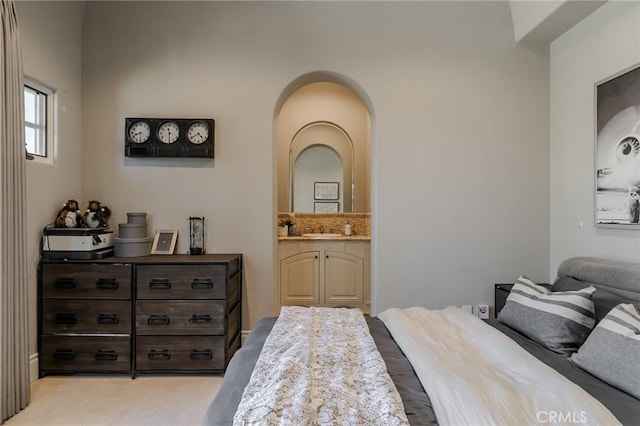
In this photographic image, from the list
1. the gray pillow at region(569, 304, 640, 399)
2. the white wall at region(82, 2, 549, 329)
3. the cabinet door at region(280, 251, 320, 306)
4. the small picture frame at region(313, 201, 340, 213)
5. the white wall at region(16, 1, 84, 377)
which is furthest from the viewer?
the small picture frame at region(313, 201, 340, 213)

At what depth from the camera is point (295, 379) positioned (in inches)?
48.8

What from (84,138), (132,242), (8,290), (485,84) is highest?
(485,84)

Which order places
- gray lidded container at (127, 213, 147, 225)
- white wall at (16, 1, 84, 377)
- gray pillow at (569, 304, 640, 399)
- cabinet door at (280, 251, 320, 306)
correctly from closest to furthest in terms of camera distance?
gray pillow at (569, 304, 640, 399) < white wall at (16, 1, 84, 377) < gray lidded container at (127, 213, 147, 225) < cabinet door at (280, 251, 320, 306)

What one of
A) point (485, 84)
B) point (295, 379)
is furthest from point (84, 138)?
point (485, 84)

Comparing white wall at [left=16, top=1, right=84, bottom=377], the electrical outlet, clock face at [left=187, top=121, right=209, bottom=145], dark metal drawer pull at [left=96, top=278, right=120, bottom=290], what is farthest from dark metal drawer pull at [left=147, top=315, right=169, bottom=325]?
the electrical outlet

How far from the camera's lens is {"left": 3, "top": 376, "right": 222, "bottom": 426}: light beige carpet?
2188 millimetres

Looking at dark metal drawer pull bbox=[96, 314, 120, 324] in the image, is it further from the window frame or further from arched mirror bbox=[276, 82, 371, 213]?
arched mirror bbox=[276, 82, 371, 213]

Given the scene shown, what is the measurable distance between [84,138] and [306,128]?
268 cm

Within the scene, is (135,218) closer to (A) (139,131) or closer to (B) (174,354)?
(A) (139,131)

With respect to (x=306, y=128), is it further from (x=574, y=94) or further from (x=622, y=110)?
(x=622, y=110)

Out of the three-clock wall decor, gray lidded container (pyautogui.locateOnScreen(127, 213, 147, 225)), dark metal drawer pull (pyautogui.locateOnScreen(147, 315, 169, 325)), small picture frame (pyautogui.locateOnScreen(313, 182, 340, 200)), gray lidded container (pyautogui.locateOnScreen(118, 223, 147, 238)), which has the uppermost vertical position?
the three-clock wall decor

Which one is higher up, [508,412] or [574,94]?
[574,94]

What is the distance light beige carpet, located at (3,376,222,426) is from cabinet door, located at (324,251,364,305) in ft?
6.25

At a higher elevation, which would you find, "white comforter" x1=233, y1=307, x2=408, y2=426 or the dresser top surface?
the dresser top surface
